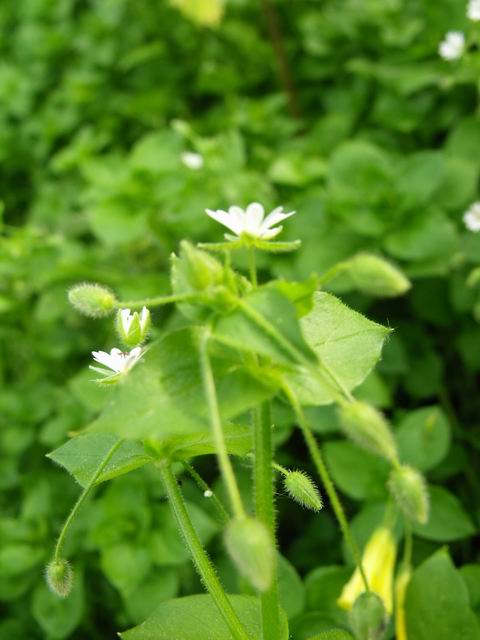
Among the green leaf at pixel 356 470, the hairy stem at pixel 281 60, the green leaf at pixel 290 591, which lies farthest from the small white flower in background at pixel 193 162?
the green leaf at pixel 290 591

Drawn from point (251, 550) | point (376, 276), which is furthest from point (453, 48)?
point (251, 550)

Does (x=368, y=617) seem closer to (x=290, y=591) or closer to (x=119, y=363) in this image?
(x=119, y=363)

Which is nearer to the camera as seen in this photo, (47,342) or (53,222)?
(47,342)

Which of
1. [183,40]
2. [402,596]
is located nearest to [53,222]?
[183,40]

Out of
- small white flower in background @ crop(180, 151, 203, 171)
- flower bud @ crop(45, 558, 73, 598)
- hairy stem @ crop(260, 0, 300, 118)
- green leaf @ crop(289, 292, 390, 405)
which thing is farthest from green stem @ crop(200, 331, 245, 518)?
hairy stem @ crop(260, 0, 300, 118)

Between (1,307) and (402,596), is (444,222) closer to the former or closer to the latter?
(402,596)
